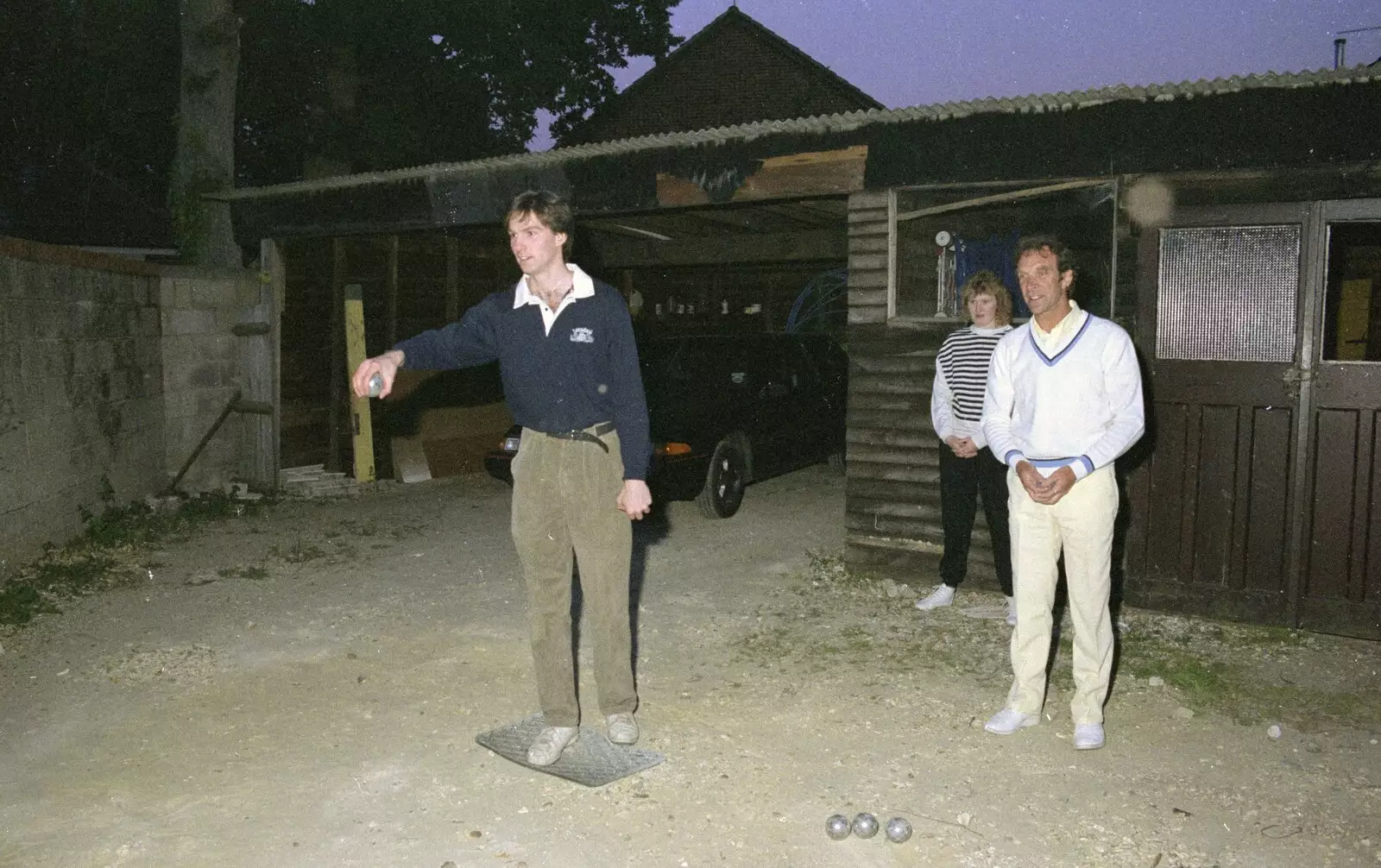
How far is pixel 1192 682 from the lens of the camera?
203 inches

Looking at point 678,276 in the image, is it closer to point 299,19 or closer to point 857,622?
point 299,19

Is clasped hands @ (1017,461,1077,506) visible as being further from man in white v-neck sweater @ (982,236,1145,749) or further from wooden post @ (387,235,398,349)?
wooden post @ (387,235,398,349)

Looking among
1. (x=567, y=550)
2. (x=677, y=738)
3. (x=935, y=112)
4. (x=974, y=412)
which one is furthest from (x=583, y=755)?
(x=935, y=112)

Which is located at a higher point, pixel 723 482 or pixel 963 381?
pixel 963 381

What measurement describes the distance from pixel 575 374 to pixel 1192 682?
10.7 ft

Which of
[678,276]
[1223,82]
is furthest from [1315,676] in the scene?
[678,276]

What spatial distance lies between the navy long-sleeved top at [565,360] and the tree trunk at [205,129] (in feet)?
29.5

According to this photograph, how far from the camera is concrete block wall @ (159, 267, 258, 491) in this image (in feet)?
32.8

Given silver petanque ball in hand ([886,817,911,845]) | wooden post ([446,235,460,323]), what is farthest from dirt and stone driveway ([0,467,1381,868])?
wooden post ([446,235,460,323])

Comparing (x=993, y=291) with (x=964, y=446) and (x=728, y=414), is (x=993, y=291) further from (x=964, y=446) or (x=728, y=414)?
(x=728, y=414)

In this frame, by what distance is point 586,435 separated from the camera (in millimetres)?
4051

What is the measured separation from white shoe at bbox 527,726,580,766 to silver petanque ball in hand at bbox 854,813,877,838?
1.18 metres

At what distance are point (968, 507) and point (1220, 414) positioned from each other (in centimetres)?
145

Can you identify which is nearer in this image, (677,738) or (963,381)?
(677,738)
